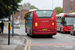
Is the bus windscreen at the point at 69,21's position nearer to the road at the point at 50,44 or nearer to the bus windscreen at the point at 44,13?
the bus windscreen at the point at 44,13

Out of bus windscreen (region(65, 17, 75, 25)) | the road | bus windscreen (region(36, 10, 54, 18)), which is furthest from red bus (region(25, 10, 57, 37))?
bus windscreen (region(65, 17, 75, 25))

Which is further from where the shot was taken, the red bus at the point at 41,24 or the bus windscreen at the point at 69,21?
the bus windscreen at the point at 69,21

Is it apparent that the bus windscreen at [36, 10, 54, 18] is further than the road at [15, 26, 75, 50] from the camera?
Yes

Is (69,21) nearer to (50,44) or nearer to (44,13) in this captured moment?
(44,13)

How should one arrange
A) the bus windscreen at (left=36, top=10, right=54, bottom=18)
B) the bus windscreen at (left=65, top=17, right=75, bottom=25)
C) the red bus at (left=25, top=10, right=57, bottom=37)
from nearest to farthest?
the red bus at (left=25, top=10, right=57, bottom=37)
the bus windscreen at (left=36, top=10, right=54, bottom=18)
the bus windscreen at (left=65, top=17, right=75, bottom=25)

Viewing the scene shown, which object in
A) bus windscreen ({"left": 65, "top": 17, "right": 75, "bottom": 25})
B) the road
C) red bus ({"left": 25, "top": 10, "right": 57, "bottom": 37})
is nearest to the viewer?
the road

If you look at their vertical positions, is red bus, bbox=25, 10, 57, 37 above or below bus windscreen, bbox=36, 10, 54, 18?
below

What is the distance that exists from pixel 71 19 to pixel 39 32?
994 cm

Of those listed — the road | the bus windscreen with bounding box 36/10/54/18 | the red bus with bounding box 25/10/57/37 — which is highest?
the bus windscreen with bounding box 36/10/54/18

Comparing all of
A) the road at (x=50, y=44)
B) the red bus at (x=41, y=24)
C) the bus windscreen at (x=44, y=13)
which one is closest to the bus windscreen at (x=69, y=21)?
the bus windscreen at (x=44, y=13)

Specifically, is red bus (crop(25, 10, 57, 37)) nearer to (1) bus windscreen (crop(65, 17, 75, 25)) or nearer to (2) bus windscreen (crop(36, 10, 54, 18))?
(2) bus windscreen (crop(36, 10, 54, 18))

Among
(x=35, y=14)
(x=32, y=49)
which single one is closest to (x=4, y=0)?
(x=35, y=14)

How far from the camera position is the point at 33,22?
2169cm

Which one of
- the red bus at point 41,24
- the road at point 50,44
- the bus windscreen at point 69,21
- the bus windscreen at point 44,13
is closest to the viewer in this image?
the road at point 50,44
